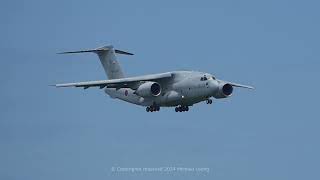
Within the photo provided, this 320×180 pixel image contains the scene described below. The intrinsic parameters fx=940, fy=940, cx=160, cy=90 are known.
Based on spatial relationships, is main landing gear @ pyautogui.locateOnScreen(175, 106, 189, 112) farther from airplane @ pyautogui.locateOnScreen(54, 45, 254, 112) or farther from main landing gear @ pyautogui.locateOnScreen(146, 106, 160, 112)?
main landing gear @ pyautogui.locateOnScreen(146, 106, 160, 112)

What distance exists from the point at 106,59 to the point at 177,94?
9329 millimetres

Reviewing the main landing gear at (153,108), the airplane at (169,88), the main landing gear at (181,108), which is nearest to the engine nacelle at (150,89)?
the airplane at (169,88)

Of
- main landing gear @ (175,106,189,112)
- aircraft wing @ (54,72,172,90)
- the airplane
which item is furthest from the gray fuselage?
main landing gear @ (175,106,189,112)

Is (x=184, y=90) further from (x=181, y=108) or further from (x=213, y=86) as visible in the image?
(x=181, y=108)

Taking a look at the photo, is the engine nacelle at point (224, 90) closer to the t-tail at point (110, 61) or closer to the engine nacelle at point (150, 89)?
the engine nacelle at point (150, 89)

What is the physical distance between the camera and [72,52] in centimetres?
5200

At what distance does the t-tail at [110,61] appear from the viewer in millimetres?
55188

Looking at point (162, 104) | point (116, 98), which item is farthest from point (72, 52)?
point (162, 104)

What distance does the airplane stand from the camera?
1841 inches

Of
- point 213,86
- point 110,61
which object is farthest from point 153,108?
point 110,61

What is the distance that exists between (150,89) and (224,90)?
3.78 meters

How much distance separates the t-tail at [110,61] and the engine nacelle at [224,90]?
961 cm

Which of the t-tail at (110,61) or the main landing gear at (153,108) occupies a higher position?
the t-tail at (110,61)

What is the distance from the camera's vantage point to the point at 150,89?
1881 inches
